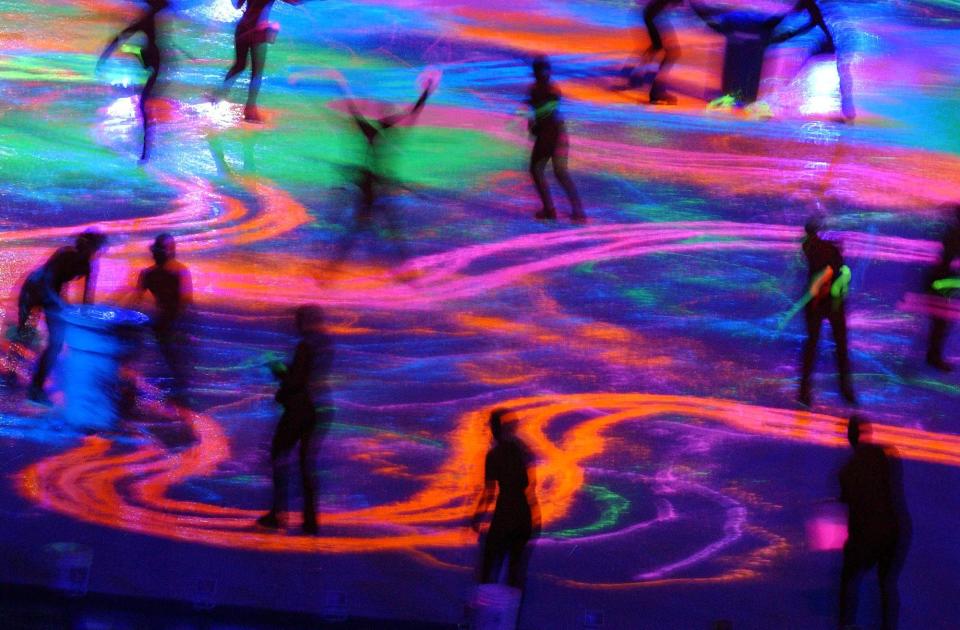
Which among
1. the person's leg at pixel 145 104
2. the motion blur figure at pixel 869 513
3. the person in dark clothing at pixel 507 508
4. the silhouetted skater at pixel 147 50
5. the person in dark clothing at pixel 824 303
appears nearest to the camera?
the motion blur figure at pixel 869 513

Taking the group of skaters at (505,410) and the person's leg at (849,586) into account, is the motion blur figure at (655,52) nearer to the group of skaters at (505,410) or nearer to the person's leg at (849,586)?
the group of skaters at (505,410)

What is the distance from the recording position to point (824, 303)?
32.4ft

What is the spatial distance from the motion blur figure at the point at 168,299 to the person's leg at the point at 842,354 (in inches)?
197

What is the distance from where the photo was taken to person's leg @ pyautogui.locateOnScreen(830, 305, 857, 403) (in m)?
10.1

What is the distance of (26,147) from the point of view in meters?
13.1

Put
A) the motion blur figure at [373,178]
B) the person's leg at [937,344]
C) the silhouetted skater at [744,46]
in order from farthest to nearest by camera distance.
A: 1. the silhouetted skater at [744,46]
2. the motion blur figure at [373,178]
3. the person's leg at [937,344]

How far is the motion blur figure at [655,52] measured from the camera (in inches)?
536

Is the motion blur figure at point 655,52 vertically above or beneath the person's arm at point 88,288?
above

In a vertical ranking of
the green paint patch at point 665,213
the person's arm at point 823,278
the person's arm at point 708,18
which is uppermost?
the person's arm at point 708,18

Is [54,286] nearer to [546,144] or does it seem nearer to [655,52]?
[546,144]

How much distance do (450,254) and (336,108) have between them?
8.62 feet

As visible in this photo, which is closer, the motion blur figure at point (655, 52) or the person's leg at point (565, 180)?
the person's leg at point (565, 180)

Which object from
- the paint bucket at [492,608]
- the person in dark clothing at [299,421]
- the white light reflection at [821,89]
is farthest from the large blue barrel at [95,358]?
the white light reflection at [821,89]

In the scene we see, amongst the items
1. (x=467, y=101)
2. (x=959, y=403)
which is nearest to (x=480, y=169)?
(x=467, y=101)
